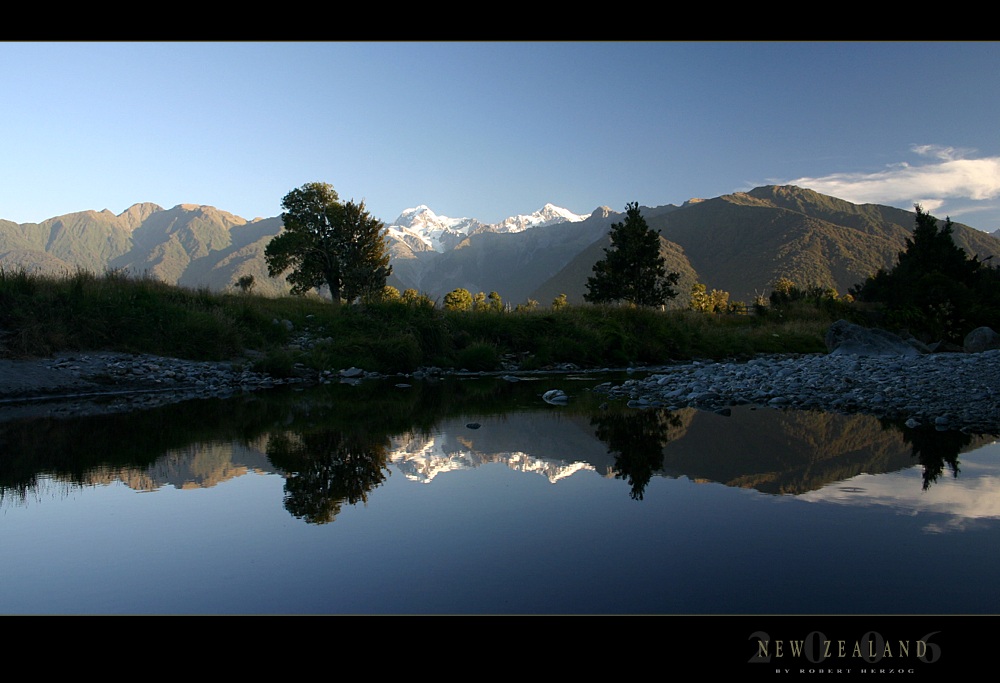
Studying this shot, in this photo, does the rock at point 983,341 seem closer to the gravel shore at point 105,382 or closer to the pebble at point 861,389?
the pebble at point 861,389

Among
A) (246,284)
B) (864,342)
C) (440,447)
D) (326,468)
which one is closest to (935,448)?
(440,447)

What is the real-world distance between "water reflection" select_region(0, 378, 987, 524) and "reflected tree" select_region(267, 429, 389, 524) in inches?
0.5

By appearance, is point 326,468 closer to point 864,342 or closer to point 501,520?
point 501,520

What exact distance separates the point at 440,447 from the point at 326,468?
133 centimetres

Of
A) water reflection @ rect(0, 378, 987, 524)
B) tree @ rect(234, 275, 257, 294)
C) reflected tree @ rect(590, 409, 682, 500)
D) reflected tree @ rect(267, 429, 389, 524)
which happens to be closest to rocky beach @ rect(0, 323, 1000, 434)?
water reflection @ rect(0, 378, 987, 524)

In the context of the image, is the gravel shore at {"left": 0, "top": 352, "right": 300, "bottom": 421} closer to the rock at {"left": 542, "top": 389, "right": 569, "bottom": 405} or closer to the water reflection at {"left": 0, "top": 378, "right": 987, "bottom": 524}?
the water reflection at {"left": 0, "top": 378, "right": 987, "bottom": 524}

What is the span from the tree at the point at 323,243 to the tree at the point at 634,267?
11866mm

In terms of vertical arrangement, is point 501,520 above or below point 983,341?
below

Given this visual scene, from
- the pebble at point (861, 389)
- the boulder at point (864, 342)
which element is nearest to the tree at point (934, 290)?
the boulder at point (864, 342)

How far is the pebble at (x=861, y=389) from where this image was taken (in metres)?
7.85

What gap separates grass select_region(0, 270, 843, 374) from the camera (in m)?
13.4

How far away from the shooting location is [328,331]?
18219 mm
